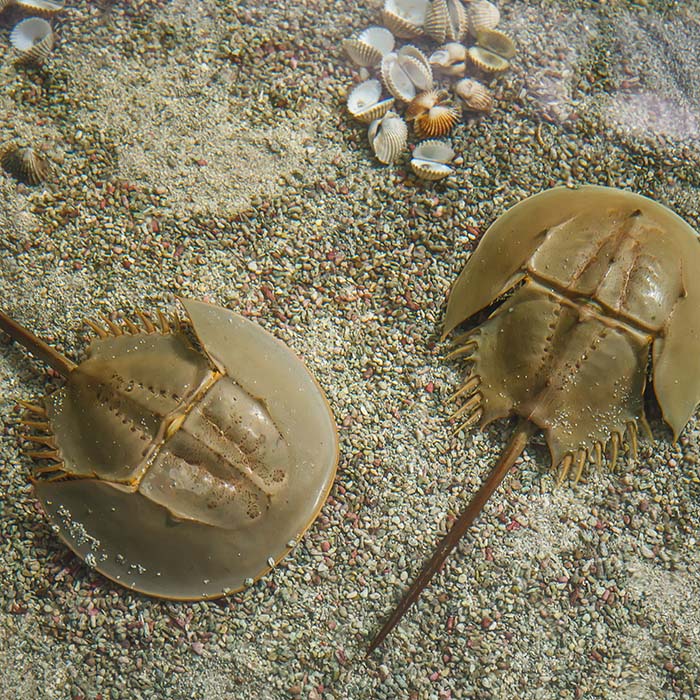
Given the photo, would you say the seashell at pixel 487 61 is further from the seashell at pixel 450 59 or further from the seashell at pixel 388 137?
the seashell at pixel 388 137

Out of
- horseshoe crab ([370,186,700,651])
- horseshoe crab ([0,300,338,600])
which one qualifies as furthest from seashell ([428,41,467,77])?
horseshoe crab ([0,300,338,600])

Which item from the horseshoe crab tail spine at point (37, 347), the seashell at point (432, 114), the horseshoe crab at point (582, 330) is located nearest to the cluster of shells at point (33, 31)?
the horseshoe crab tail spine at point (37, 347)

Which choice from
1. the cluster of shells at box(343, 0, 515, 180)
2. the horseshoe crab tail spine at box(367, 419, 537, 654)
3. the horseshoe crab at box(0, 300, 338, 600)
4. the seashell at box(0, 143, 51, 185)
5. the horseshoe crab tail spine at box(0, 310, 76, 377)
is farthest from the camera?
the cluster of shells at box(343, 0, 515, 180)

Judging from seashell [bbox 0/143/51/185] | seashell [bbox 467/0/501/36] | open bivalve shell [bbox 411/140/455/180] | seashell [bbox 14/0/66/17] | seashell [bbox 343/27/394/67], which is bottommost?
seashell [bbox 0/143/51/185]

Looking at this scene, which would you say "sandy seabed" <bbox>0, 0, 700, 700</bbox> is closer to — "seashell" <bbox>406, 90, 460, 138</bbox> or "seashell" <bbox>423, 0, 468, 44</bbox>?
"seashell" <bbox>406, 90, 460, 138</bbox>

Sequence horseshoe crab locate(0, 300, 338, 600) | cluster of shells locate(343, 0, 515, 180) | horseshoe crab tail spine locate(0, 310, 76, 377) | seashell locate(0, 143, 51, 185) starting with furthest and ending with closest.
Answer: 1. cluster of shells locate(343, 0, 515, 180)
2. seashell locate(0, 143, 51, 185)
3. horseshoe crab tail spine locate(0, 310, 76, 377)
4. horseshoe crab locate(0, 300, 338, 600)
